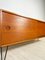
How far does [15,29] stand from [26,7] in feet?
3.96

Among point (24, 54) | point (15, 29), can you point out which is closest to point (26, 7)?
point (24, 54)

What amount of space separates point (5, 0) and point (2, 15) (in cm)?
90

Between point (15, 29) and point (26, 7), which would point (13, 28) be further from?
point (26, 7)

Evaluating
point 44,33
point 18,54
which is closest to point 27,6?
point 44,33

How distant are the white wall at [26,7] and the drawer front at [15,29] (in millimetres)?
650

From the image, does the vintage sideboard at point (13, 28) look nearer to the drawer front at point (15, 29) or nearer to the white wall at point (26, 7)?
the drawer front at point (15, 29)

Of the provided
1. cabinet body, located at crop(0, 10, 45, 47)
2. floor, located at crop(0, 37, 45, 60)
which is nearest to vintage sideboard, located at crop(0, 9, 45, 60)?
cabinet body, located at crop(0, 10, 45, 47)

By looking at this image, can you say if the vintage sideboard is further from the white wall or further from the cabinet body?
the white wall

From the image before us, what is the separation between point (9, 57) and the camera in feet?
4.34

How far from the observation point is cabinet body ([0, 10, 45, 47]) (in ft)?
2.91

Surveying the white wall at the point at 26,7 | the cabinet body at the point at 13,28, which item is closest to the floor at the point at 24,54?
the cabinet body at the point at 13,28

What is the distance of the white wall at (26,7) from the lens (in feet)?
5.69

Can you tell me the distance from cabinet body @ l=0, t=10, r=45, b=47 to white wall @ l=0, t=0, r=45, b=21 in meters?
0.65

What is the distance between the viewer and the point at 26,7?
211cm
